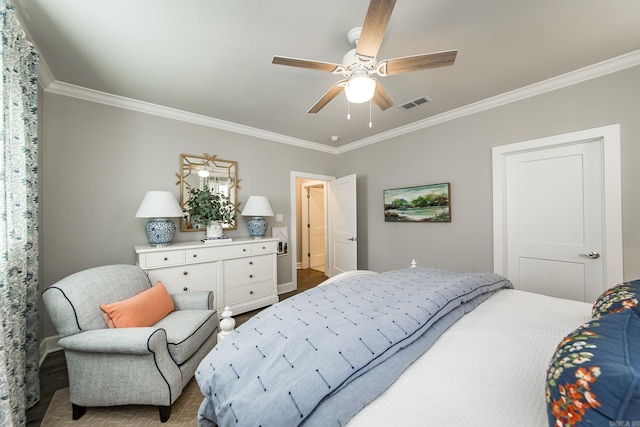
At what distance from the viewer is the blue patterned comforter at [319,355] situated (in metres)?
0.71

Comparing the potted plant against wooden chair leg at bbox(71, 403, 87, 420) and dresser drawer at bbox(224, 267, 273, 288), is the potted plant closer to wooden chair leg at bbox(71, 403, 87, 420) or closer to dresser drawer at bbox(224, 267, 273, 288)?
dresser drawer at bbox(224, 267, 273, 288)

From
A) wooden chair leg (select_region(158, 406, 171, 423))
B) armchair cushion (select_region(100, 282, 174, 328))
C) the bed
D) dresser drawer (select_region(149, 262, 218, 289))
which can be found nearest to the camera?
the bed

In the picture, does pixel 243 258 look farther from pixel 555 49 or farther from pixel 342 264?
pixel 555 49

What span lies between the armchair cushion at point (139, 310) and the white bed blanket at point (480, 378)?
1.69 m

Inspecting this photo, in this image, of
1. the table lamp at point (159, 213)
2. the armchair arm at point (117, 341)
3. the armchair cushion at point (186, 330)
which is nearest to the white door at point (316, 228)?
the table lamp at point (159, 213)

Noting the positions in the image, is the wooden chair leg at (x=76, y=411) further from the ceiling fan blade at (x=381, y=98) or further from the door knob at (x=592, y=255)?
the door knob at (x=592, y=255)

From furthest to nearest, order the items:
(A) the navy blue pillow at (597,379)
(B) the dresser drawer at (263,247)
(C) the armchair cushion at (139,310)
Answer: (B) the dresser drawer at (263,247)
(C) the armchair cushion at (139,310)
(A) the navy blue pillow at (597,379)

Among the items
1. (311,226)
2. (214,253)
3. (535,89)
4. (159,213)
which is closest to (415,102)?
(535,89)

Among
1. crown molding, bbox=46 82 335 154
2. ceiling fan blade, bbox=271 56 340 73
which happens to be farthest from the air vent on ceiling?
crown molding, bbox=46 82 335 154

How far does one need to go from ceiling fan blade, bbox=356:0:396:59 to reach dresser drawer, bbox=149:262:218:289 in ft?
8.35

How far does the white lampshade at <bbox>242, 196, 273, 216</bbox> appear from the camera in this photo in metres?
3.15

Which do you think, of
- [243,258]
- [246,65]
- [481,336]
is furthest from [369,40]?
[243,258]

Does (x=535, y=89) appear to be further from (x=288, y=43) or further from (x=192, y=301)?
(x=192, y=301)

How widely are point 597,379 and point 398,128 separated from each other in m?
3.40
